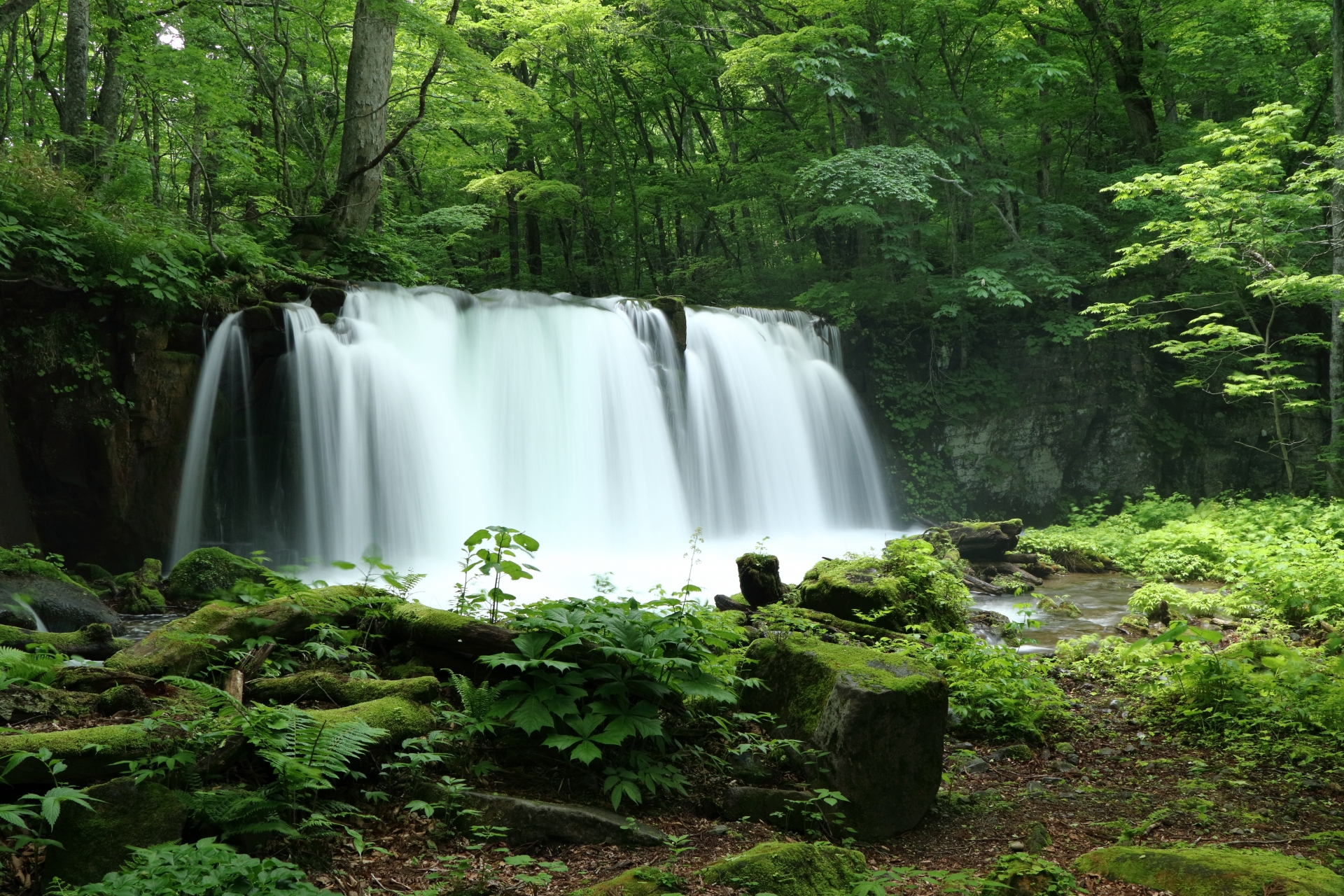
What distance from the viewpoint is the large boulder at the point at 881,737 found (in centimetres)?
347

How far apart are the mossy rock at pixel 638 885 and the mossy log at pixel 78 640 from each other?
3342mm

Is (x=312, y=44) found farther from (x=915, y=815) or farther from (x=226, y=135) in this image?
(x=915, y=815)

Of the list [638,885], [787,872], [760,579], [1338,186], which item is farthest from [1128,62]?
[638,885]

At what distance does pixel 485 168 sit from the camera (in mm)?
19641

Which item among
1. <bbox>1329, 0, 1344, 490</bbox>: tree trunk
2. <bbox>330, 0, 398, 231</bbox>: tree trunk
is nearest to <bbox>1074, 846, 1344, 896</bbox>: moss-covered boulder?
<bbox>1329, 0, 1344, 490</bbox>: tree trunk

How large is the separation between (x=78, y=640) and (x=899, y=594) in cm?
589

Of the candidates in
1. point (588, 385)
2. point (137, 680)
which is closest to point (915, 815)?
point (137, 680)

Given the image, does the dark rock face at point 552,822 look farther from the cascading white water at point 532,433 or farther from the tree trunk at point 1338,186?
the tree trunk at point 1338,186

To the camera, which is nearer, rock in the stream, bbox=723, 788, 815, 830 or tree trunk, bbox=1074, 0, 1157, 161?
rock in the stream, bbox=723, 788, 815, 830

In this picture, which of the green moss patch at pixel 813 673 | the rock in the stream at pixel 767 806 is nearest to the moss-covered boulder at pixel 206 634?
the rock in the stream at pixel 767 806

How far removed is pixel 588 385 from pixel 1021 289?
31.1 feet

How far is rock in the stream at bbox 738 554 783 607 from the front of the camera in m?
7.52

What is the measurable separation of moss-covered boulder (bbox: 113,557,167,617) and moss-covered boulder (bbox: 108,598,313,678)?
3.61 metres

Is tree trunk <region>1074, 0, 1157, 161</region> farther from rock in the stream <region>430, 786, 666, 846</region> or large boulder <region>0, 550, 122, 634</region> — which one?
large boulder <region>0, 550, 122, 634</region>
